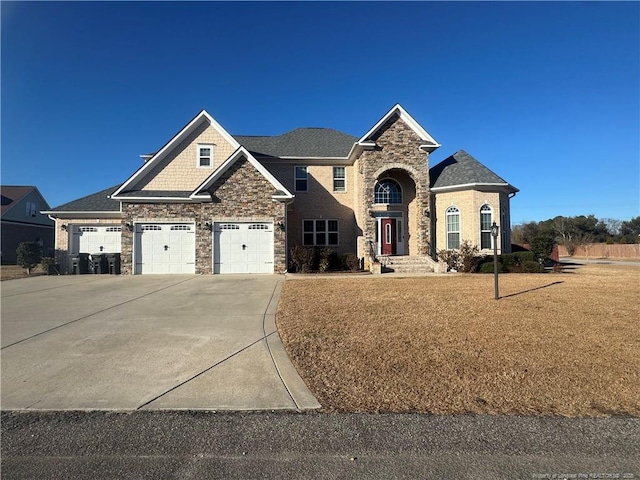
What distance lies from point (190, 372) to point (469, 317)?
19.2ft

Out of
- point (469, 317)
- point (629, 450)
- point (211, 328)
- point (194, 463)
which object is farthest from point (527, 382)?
point (211, 328)

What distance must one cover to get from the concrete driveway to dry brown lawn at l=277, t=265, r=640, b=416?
1.90ft

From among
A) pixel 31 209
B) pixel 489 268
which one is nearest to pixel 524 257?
pixel 489 268

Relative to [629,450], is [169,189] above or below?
above

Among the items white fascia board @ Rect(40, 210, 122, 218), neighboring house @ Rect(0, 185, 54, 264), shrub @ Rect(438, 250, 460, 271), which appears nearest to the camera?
shrub @ Rect(438, 250, 460, 271)

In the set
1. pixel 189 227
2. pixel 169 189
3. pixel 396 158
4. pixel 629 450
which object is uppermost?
pixel 396 158

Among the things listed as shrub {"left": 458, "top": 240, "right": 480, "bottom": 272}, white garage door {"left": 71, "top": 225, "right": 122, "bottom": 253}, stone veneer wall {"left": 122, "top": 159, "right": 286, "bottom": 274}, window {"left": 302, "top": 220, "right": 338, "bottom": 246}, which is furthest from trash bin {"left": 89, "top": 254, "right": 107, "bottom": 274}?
shrub {"left": 458, "top": 240, "right": 480, "bottom": 272}

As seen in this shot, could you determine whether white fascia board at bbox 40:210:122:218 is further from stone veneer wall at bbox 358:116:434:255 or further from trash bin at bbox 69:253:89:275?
stone veneer wall at bbox 358:116:434:255

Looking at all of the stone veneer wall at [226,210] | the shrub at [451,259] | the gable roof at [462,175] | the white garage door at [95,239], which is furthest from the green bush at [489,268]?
the white garage door at [95,239]

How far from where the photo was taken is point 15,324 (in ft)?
25.4

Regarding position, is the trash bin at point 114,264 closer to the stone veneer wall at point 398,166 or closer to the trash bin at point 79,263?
the trash bin at point 79,263

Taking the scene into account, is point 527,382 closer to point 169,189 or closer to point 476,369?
point 476,369

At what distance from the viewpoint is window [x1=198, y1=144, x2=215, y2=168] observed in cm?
1984

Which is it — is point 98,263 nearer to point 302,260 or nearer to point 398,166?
point 302,260
